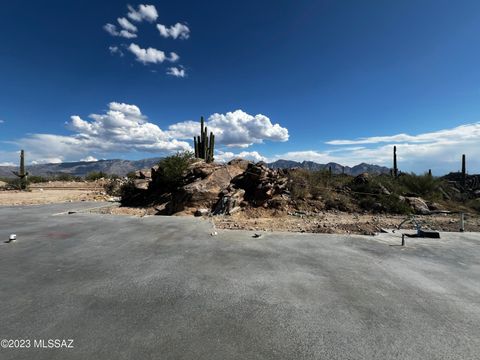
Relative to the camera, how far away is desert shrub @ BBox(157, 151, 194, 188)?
562 inches

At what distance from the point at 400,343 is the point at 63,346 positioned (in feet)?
10.9

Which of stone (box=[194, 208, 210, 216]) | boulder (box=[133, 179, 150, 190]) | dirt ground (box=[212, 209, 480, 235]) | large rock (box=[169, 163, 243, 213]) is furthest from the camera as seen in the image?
boulder (box=[133, 179, 150, 190])

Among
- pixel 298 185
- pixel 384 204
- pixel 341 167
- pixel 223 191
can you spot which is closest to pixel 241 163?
pixel 223 191

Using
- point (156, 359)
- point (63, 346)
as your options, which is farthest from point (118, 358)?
point (63, 346)

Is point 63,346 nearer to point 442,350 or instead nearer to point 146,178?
point 442,350

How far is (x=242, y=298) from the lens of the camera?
3662 mm

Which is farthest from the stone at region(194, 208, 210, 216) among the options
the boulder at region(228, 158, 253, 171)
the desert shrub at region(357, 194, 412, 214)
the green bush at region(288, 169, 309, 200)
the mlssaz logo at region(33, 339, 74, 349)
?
the mlssaz logo at region(33, 339, 74, 349)

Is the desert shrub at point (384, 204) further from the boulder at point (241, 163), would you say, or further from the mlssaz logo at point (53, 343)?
the mlssaz logo at point (53, 343)

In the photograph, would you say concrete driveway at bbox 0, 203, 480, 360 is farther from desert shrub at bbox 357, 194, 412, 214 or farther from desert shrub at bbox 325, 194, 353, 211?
desert shrub at bbox 325, 194, 353, 211

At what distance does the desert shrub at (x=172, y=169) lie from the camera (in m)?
14.3

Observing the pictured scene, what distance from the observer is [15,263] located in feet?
16.5

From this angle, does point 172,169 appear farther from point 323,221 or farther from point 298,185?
point 323,221

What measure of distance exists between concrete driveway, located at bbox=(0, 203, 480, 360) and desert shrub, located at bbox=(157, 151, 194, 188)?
7.81 metres

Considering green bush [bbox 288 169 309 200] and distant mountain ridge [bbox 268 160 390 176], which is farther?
distant mountain ridge [bbox 268 160 390 176]
